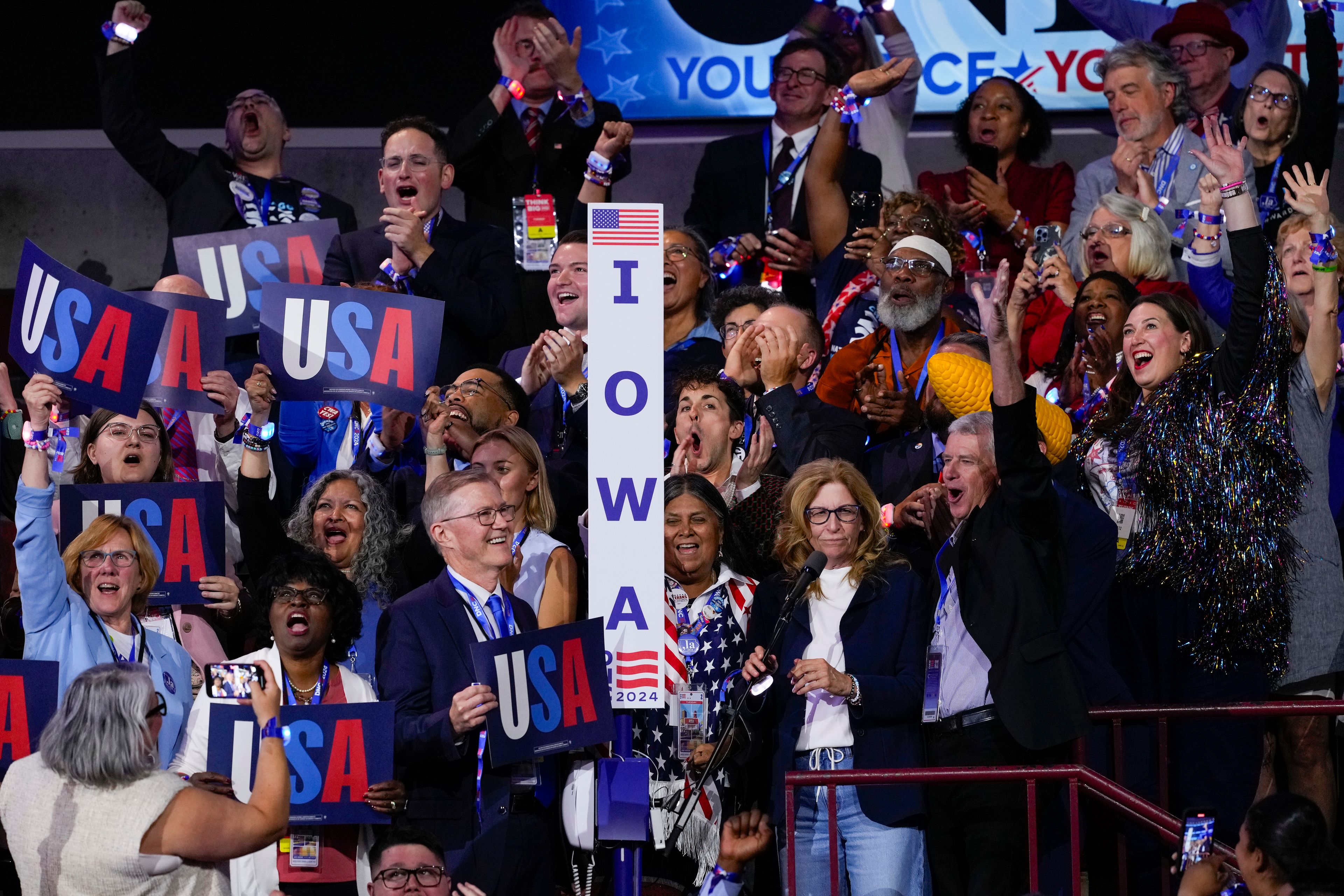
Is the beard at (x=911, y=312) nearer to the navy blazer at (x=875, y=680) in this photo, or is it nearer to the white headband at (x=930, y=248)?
the white headband at (x=930, y=248)

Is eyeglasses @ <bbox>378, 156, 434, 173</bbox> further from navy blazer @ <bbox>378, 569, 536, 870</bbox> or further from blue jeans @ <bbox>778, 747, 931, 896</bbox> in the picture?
blue jeans @ <bbox>778, 747, 931, 896</bbox>

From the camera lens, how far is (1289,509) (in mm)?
4918

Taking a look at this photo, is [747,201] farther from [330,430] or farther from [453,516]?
[453,516]

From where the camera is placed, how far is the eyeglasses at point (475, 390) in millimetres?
5633

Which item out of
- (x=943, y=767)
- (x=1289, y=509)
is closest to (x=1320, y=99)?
(x=1289, y=509)

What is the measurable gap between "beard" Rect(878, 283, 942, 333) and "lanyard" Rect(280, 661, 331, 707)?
242cm

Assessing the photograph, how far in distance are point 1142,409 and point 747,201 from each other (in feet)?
8.79

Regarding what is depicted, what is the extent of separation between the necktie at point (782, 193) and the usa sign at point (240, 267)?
1986 mm

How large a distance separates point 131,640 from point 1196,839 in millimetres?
2811

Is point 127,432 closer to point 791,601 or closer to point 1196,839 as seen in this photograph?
point 791,601

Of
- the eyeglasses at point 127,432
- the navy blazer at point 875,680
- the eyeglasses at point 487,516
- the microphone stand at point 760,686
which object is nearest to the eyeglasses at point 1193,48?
the navy blazer at point 875,680

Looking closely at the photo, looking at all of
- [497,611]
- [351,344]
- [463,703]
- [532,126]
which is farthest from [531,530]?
[532,126]

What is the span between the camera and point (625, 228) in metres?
4.04

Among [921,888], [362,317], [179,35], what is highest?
[179,35]
